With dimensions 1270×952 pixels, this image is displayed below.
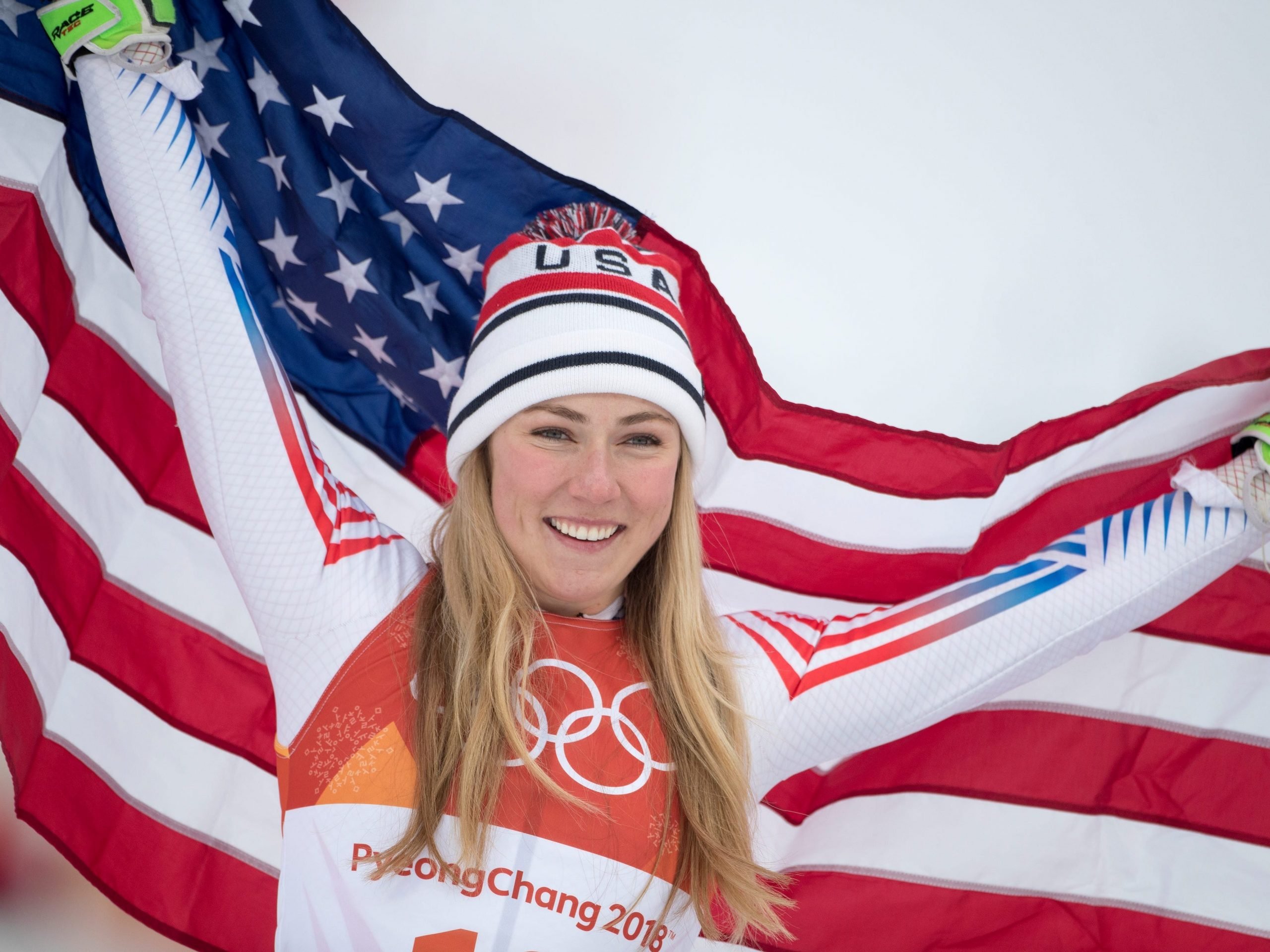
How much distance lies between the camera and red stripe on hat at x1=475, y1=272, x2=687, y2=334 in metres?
1.88

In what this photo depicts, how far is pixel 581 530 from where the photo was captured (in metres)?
1.89

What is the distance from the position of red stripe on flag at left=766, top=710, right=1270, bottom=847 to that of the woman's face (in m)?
0.85

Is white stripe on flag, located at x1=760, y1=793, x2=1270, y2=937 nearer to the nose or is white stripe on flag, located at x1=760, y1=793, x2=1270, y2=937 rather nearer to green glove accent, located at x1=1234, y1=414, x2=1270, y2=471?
green glove accent, located at x1=1234, y1=414, x2=1270, y2=471

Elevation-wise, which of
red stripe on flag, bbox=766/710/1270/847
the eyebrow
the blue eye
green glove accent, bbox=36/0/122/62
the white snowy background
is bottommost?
red stripe on flag, bbox=766/710/1270/847

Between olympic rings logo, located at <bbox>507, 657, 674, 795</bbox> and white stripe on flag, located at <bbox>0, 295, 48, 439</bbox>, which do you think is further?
white stripe on flag, located at <bbox>0, 295, 48, 439</bbox>

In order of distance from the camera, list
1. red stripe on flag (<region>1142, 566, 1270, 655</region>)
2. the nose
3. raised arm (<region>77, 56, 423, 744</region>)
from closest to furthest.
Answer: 1. the nose
2. raised arm (<region>77, 56, 423, 744</region>)
3. red stripe on flag (<region>1142, 566, 1270, 655</region>)

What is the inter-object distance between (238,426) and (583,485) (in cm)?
65

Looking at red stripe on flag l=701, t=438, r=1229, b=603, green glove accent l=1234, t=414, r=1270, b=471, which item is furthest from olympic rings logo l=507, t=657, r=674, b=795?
green glove accent l=1234, t=414, r=1270, b=471

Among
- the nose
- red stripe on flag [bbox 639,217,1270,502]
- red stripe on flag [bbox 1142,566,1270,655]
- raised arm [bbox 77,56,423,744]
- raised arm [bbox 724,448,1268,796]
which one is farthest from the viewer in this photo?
red stripe on flag [bbox 639,217,1270,502]

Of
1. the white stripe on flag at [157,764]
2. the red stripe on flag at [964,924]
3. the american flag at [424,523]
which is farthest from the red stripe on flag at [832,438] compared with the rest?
the white stripe on flag at [157,764]

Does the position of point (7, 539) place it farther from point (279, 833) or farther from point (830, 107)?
point (830, 107)

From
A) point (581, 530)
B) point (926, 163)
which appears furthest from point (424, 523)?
point (926, 163)

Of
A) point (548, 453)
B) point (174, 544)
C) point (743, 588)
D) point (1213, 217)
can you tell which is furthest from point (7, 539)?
point (1213, 217)

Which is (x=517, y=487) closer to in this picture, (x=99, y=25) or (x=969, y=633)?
(x=969, y=633)
